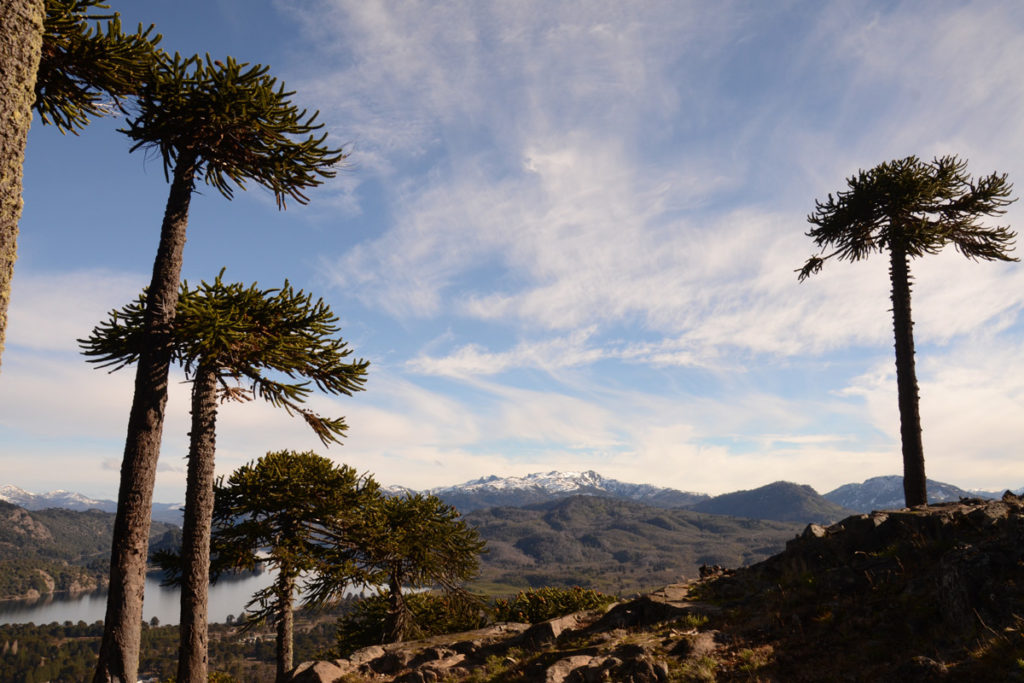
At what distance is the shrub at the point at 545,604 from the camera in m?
20.4

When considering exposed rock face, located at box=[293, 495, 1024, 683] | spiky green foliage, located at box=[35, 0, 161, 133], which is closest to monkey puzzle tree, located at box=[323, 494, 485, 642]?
exposed rock face, located at box=[293, 495, 1024, 683]

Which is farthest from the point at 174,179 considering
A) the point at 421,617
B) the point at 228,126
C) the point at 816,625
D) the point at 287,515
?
the point at 421,617

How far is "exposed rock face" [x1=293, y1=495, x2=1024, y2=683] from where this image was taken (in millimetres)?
9289

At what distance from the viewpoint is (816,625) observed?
11.1 m

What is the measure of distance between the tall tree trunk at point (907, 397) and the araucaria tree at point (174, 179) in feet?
62.0

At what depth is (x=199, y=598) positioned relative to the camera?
12.5m

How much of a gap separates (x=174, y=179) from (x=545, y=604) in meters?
18.6

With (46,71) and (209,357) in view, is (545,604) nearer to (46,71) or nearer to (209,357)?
(209,357)

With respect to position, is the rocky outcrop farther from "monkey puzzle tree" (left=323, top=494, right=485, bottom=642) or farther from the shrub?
"monkey puzzle tree" (left=323, top=494, right=485, bottom=642)

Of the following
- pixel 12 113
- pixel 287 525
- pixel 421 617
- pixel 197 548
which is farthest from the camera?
pixel 421 617

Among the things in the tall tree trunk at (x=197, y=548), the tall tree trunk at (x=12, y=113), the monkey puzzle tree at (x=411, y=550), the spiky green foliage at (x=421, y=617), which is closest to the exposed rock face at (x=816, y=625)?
the tall tree trunk at (x=197, y=548)

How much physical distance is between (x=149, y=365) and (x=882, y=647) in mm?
15058

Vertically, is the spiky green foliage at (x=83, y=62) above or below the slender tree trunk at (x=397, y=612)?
above

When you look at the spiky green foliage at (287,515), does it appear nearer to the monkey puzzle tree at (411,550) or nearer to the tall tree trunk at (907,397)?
the monkey puzzle tree at (411,550)
